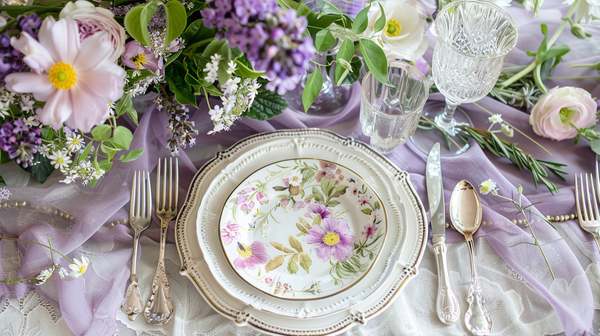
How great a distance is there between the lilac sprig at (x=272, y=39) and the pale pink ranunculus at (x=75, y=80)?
182mm

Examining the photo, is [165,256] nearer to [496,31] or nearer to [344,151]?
[344,151]

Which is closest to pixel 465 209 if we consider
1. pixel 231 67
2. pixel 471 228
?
pixel 471 228

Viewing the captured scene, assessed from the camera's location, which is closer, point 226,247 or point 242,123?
point 226,247

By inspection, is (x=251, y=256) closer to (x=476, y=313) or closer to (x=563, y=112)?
(x=476, y=313)

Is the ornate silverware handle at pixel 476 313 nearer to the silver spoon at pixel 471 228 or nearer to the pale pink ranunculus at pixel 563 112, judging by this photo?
the silver spoon at pixel 471 228

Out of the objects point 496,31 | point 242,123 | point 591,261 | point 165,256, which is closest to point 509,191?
point 591,261

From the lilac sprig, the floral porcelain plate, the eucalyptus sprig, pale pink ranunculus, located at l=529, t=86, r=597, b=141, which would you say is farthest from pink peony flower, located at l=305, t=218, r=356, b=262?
pale pink ranunculus, located at l=529, t=86, r=597, b=141

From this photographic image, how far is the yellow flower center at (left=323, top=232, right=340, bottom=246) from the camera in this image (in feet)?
2.52

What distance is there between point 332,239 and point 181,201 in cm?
33

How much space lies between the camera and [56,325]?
709 mm

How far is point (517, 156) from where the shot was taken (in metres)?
0.91

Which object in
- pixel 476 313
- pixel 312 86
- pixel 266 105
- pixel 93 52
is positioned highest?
pixel 93 52

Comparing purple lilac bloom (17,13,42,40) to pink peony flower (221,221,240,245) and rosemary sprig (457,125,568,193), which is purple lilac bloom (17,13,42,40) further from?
rosemary sprig (457,125,568,193)

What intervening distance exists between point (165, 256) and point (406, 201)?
49cm
